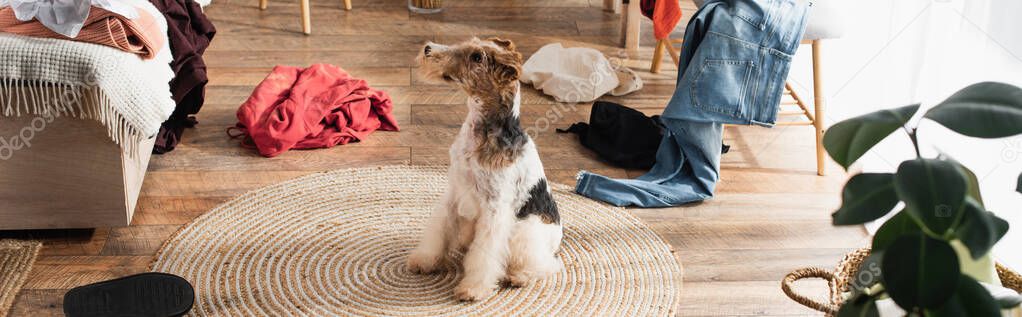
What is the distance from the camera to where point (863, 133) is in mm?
1327

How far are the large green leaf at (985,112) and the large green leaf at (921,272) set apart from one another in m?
0.16

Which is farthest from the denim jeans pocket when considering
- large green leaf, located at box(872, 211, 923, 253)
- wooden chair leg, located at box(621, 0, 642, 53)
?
large green leaf, located at box(872, 211, 923, 253)

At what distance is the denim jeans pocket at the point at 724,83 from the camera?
2.59 m

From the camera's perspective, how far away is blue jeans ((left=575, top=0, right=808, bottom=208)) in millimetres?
2582

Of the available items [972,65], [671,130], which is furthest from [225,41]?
[972,65]

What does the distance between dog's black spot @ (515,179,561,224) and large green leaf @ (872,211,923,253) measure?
79 centimetres

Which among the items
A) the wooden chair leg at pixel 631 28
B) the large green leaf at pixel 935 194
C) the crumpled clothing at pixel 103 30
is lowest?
the wooden chair leg at pixel 631 28

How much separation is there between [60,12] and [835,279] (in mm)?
1703

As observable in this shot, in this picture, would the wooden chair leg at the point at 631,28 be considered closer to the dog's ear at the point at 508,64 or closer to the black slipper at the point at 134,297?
the dog's ear at the point at 508,64

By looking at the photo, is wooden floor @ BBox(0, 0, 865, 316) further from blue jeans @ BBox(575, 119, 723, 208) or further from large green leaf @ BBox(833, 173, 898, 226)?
large green leaf @ BBox(833, 173, 898, 226)

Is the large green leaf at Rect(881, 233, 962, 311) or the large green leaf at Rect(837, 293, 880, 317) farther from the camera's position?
the large green leaf at Rect(837, 293, 880, 317)

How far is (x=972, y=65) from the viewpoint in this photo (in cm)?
237

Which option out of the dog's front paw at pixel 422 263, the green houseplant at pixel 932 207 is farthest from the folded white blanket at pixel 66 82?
the green houseplant at pixel 932 207

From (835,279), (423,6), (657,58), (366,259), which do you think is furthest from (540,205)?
(423,6)
